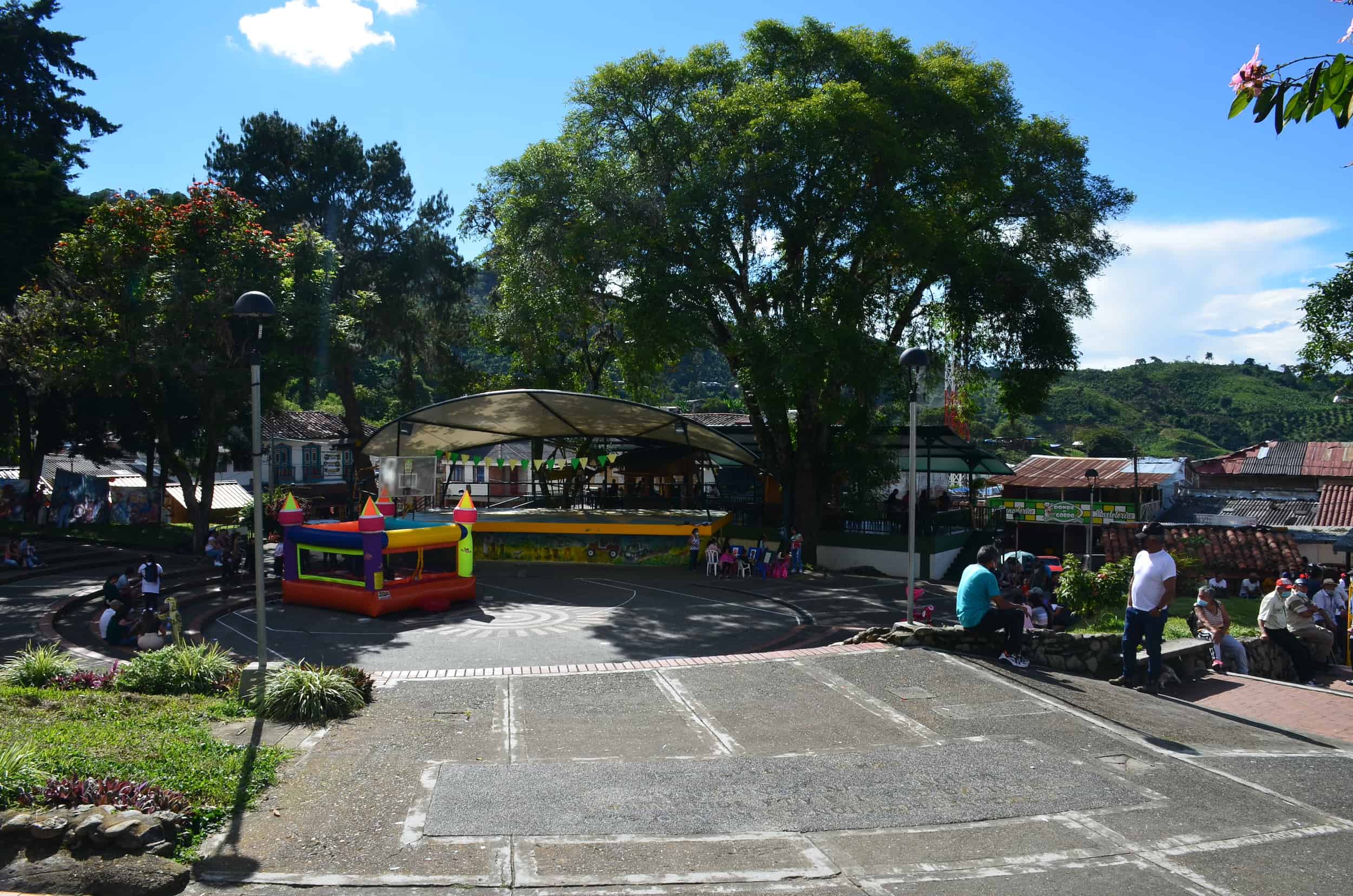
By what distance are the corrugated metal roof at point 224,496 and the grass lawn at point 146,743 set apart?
3128 cm

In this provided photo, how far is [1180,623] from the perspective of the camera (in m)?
13.9

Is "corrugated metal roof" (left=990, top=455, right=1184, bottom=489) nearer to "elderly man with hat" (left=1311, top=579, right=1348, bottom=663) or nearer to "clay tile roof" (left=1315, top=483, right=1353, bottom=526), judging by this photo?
"clay tile roof" (left=1315, top=483, right=1353, bottom=526)

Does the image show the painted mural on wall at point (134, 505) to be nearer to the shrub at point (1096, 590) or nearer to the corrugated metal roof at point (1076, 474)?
the shrub at point (1096, 590)

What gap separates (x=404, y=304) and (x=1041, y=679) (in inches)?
1237

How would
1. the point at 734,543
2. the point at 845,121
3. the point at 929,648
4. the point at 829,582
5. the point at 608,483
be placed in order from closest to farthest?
1. the point at 929,648
2. the point at 845,121
3. the point at 829,582
4. the point at 734,543
5. the point at 608,483

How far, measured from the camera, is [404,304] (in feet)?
119

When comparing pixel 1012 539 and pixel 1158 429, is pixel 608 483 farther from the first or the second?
pixel 1158 429

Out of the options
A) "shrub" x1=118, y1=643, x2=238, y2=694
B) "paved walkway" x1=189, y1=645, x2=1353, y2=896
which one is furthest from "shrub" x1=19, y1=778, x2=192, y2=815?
"shrub" x1=118, y1=643, x2=238, y2=694

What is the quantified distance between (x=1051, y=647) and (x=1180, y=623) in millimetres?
4708

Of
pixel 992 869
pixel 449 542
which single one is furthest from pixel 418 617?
pixel 992 869

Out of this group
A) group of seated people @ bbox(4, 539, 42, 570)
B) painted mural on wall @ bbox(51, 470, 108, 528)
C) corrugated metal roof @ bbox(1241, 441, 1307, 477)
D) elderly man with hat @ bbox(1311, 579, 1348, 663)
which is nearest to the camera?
elderly man with hat @ bbox(1311, 579, 1348, 663)

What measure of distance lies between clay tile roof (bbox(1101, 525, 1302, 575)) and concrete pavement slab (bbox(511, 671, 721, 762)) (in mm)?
18408

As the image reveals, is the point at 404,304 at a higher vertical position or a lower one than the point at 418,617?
higher

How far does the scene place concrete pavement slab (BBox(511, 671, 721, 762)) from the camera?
7.68 m
